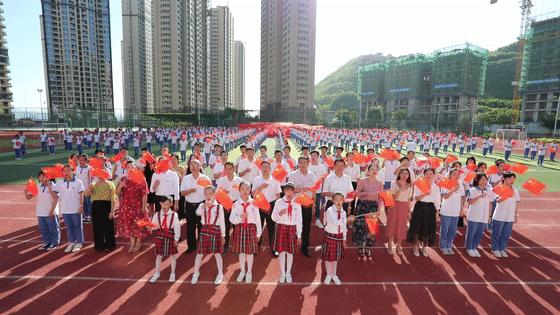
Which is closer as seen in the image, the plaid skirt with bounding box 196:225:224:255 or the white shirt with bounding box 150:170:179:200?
the plaid skirt with bounding box 196:225:224:255

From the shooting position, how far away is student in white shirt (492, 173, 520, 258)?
5750mm

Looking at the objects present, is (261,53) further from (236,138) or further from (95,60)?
(236,138)

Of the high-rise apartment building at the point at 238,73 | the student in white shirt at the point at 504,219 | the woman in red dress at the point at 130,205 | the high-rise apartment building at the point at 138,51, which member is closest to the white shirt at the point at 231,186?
the woman in red dress at the point at 130,205

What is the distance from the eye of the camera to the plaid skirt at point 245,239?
473 cm

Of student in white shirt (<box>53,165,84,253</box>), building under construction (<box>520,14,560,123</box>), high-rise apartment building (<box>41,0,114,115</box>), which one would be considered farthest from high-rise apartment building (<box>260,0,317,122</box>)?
student in white shirt (<box>53,165,84,253</box>)

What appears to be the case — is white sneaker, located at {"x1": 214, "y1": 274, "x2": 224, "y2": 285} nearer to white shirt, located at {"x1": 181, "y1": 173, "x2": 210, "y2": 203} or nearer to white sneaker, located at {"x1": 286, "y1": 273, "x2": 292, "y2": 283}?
white sneaker, located at {"x1": 286, "y1": 273, "x2": 292, "y2": 283}

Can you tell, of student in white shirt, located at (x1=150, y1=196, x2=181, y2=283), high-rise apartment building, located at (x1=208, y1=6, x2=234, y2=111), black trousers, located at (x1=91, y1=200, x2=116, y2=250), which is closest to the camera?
student in white shirt, located at (x1=150, y1=196, x2=181, y2=283)

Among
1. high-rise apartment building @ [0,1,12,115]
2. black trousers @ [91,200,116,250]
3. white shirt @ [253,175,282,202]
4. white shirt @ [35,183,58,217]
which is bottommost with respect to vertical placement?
black trousers @ [91,200,116,250]

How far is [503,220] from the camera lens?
5902 millimetres

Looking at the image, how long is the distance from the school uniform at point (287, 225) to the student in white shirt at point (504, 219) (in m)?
4.03

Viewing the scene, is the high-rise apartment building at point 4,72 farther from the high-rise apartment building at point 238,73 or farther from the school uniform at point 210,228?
the high-rise apartment building at point 238,73

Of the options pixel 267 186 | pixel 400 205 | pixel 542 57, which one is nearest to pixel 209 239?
pixel 267 186

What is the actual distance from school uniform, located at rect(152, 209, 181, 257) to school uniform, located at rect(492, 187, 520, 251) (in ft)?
19.6

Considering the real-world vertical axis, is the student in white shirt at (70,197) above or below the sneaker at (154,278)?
above
